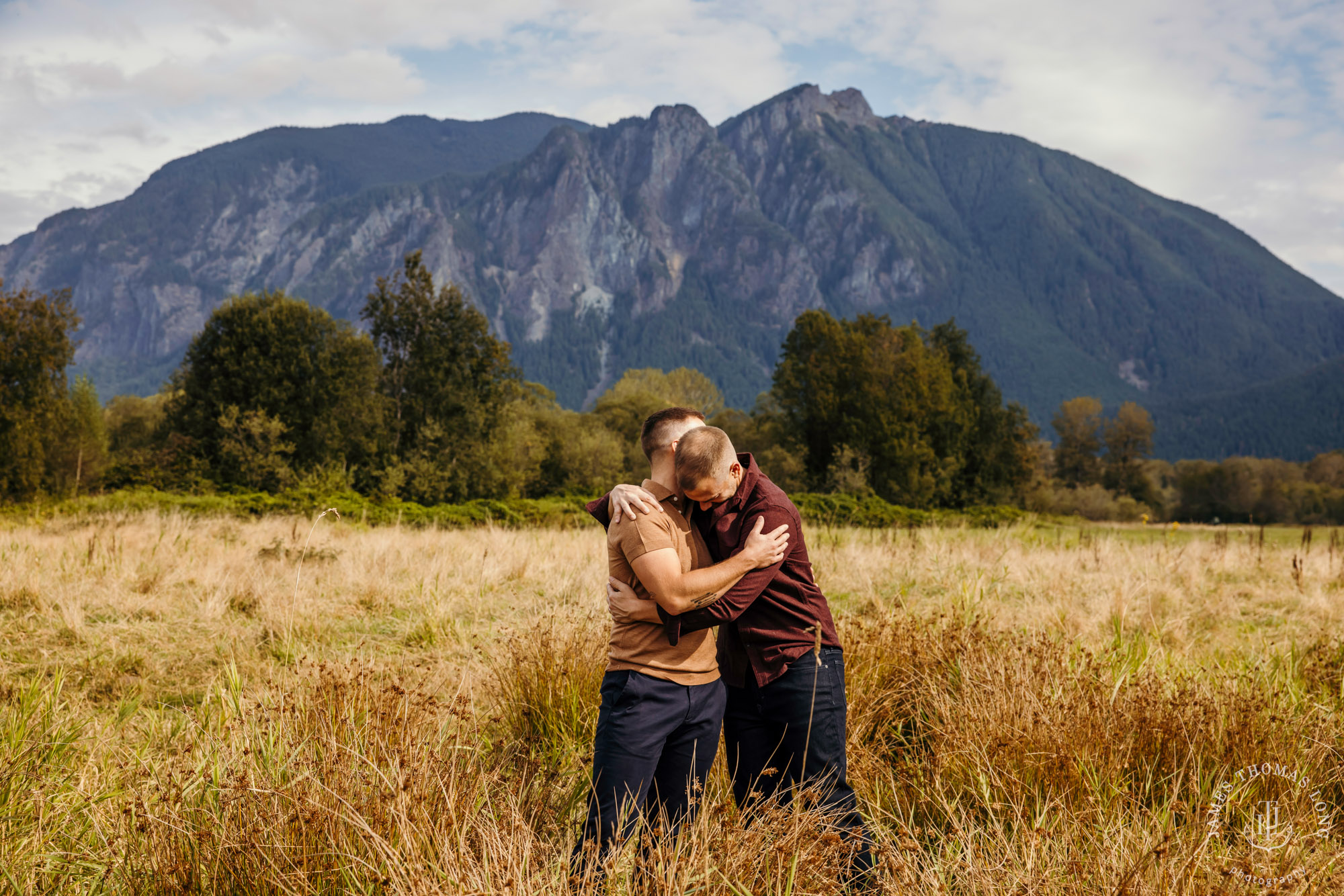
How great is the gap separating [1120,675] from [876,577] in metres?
4.25

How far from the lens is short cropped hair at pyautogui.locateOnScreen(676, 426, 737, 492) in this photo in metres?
2.48

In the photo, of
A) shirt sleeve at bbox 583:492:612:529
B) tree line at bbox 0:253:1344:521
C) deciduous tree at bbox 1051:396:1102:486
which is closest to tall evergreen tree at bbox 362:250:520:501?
tree line at bbox 0:253:1344:521

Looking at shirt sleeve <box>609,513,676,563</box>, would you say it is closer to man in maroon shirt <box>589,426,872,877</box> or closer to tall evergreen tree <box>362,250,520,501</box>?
man in maroon shirt <box>589,426,872,877</box>

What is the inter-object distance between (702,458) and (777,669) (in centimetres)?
85

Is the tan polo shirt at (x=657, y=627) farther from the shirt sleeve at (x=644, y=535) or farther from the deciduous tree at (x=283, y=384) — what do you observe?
the deciduous tree at (x=283, y=384)

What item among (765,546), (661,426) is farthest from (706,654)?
(661,426)

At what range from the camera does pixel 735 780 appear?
2906 millimetres

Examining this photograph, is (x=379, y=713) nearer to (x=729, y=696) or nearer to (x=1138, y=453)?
(x=729, y=696)

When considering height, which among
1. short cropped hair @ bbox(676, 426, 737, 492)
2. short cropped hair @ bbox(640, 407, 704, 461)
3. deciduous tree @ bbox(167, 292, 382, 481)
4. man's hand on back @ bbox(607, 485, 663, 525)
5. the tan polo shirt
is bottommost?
the tan polo shirt

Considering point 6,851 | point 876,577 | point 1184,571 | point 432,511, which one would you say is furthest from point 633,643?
point 432,511

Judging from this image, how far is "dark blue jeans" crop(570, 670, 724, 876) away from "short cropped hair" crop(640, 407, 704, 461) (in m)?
0.77

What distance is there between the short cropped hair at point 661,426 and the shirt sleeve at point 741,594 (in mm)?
399

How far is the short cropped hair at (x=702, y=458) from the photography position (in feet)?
8.15

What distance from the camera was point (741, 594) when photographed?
2.53 m
